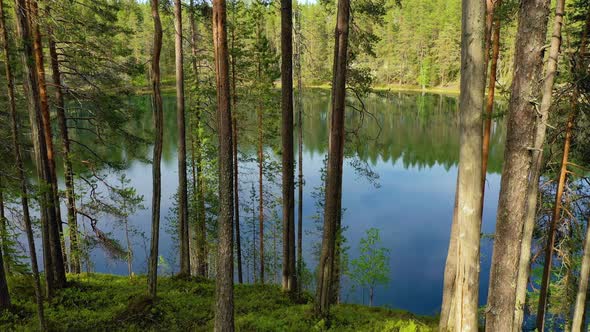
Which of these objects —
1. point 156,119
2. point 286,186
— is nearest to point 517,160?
point 286,186

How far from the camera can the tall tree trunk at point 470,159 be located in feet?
13.1

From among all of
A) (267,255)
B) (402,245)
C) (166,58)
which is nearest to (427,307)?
(402,245)

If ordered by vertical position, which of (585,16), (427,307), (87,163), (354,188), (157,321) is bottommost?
(427,307)

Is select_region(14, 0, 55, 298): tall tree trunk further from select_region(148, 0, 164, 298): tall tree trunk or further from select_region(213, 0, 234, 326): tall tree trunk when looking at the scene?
select_region(213, 0, 234, 326): tall tree trunk

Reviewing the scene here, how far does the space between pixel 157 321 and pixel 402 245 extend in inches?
613

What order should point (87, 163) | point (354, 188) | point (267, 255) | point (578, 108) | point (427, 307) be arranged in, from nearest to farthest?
point (578, 108) < point (87, 163) < point (427, 307) < point (267, 255) < point (354, 188)

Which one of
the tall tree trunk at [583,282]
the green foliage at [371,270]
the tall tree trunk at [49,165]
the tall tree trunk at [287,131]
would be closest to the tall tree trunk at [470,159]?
the tall tree trunk at [287,131]

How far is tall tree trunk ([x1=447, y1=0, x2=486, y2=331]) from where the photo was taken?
3.99 metres

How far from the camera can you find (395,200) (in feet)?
87.5

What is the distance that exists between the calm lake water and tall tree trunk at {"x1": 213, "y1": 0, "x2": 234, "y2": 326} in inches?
233

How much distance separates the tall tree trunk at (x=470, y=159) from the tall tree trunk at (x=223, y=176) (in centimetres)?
344

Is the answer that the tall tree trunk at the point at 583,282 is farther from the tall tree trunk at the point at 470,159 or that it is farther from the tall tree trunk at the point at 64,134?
the tall tree trunk at the point at 64,134

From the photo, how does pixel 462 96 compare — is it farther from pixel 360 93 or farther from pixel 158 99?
pixel 360 93

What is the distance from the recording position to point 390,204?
2598cm
